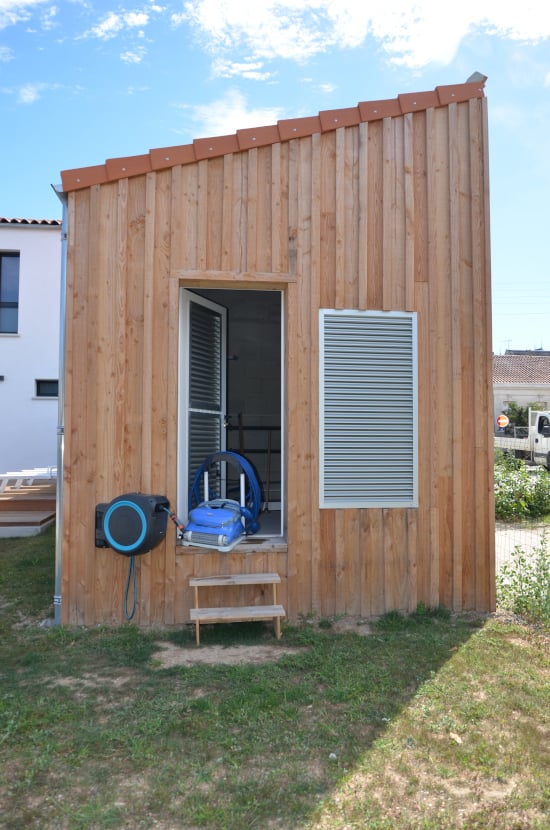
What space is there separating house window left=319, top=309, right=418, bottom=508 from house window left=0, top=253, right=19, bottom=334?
35.4 ft

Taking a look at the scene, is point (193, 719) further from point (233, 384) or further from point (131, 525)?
point (233, 384)

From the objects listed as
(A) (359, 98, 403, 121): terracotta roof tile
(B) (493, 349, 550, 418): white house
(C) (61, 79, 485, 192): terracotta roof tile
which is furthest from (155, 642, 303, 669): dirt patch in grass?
(B) (493, 349, 550, 418): white house

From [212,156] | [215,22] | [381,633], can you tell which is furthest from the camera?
[215,22]

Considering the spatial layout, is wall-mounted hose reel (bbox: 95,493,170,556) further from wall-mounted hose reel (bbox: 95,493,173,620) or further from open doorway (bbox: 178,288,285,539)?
open doorway (bbox: 178,288,285,539)

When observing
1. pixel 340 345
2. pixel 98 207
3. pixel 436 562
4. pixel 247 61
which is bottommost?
pixel 436 562

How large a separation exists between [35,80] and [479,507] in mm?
6878

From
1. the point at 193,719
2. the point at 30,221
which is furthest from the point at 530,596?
the point at 30,221

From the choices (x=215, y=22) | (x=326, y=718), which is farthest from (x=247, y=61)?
(x=326, y=718)

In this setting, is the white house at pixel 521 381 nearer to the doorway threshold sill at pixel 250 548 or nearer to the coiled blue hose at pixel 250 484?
the coiled blue hose at pixel 250 484

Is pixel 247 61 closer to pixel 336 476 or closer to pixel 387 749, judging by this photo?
pixel 336 476

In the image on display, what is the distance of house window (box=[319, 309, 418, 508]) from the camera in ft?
13.8

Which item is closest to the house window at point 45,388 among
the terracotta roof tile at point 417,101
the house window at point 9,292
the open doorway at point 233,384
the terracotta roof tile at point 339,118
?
the house window at point 9,292

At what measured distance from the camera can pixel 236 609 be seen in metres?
3.78

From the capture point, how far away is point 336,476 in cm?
419
